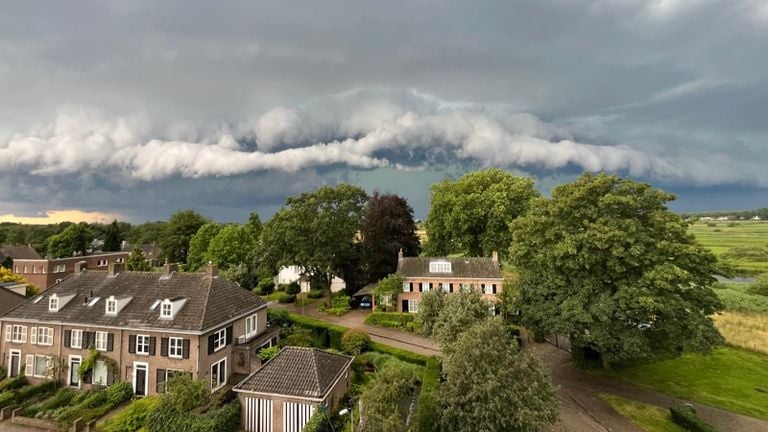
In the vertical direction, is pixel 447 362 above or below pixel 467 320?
below

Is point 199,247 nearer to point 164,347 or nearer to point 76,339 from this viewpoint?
point 76,339

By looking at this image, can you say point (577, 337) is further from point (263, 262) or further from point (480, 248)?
point (263, 262)

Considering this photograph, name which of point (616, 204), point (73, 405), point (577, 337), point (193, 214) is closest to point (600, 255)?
point (616, 204)

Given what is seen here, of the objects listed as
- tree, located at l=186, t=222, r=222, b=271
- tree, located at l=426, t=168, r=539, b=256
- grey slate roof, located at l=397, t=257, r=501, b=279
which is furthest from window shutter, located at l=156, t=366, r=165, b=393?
tree, located at l=186, t=222, r=222, b=271

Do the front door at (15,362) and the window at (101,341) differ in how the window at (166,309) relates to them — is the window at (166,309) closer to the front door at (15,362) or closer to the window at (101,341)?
the window at (101,341)

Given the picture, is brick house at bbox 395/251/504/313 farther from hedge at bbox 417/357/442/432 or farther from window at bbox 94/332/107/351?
window at bbox 94/332/107/351

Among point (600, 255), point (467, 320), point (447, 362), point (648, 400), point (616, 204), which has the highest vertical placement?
point (616, 204)

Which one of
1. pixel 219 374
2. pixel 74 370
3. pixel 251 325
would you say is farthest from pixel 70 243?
pixel 219 374
